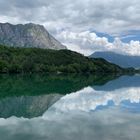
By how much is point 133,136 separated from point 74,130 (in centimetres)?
475

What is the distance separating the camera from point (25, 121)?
101ft

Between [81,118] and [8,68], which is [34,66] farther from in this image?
[81,118]

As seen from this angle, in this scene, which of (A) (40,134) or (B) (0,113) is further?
(B) (0,113)

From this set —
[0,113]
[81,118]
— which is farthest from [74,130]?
[0,113]

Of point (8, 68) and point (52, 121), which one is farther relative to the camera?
point (8, 68)

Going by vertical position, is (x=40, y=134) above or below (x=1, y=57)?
below

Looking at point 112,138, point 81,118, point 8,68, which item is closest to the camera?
point 112,138

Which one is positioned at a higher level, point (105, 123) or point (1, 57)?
point (1, 57)

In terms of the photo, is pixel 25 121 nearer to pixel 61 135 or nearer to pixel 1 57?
pixel 61 135

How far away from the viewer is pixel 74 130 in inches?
1036

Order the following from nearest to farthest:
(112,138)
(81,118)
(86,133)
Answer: (112,138) → (86,133) → (81,118)

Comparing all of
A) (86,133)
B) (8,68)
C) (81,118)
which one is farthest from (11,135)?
(8,68)

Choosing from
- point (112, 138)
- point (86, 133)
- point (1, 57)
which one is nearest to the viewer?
point (112, 138)

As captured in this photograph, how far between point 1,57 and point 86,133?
539 feet
